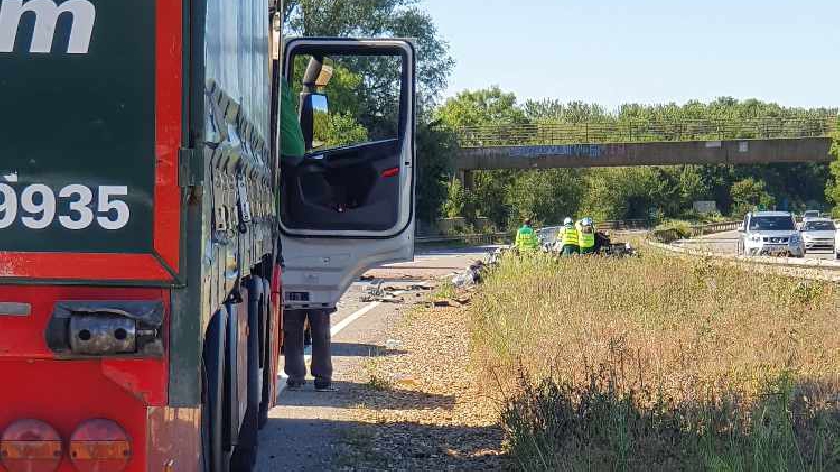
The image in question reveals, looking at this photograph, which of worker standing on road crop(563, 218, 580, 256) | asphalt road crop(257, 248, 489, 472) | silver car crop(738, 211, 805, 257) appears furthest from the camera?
silver car crop(738, 211, 805, 257)

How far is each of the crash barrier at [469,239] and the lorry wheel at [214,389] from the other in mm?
51853

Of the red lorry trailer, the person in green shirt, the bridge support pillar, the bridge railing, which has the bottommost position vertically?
the red lorry trailer

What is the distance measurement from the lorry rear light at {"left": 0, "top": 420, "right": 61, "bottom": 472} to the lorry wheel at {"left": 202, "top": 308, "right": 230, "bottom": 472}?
25.6 inches

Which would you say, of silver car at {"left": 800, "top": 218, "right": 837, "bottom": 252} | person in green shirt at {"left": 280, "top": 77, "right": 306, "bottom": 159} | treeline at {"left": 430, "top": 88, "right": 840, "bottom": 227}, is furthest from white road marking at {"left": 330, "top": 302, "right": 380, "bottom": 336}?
treeline at {"left": 430, "top": 88, "right": 840, "bottom": 227}

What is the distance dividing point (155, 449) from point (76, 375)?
1.22 ft

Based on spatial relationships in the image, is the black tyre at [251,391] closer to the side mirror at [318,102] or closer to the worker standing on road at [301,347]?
the side mirror at [318,102]

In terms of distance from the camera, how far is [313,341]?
36.4ft

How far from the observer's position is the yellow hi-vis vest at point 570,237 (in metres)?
27.3

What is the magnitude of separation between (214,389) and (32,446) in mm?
762

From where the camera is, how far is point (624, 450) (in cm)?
679

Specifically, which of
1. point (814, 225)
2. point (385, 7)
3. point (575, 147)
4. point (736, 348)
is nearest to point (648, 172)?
point (575, 147)

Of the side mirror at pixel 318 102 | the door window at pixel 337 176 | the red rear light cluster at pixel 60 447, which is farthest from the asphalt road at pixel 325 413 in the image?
the red rear light cluster at pixel 60 447

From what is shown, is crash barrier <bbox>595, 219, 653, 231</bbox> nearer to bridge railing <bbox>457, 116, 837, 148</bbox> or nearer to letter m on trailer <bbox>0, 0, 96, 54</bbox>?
bridge railing <bbox>457, 116, 837, 148</bbox>

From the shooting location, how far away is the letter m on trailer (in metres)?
4.09
